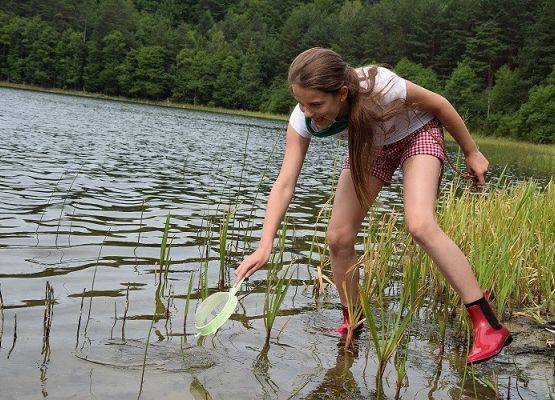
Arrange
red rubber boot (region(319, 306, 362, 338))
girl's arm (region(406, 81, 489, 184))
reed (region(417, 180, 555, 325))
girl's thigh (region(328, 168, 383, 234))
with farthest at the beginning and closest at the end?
reed (region(417, 180, 555, 325)) → red rubber boot (region(319, 306, 362, 338)) → girl's thigh (region(328, 168, 383, 234)) → girl's arm (region(406, 81, 489, 184))

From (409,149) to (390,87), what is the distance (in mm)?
386

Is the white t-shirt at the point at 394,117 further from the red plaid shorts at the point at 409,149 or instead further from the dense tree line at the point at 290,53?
the dense tree line at the point at 290,53

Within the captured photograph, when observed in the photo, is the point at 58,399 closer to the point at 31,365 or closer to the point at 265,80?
the point at 31,365

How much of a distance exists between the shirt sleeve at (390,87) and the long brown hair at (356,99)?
0.06 feet

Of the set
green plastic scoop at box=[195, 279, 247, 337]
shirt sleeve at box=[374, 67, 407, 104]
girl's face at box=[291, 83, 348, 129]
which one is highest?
shirt sleeve at box=[374, 67, 407, 104]

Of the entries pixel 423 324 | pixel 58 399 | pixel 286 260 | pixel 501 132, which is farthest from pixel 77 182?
pixel 501 132

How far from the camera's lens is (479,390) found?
11.4ft

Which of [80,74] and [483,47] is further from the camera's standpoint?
[80,74]

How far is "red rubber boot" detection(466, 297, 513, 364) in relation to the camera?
11.0 feet

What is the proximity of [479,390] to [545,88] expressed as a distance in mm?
62140

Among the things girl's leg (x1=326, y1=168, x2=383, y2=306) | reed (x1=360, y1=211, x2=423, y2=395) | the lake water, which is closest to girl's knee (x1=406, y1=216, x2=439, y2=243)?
reed (x1=360, y1=211, x2=423, y2=395)

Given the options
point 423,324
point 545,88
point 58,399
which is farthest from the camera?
point 545,88

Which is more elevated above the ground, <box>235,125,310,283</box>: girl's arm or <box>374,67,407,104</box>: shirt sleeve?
<box>374,67,407,104</box>: shirt sleeve

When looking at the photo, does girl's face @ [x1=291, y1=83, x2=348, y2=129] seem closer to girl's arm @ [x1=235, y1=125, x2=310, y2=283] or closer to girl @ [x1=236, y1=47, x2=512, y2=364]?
girl @ [x1=236, y1=47, x2=512, y2=364]
